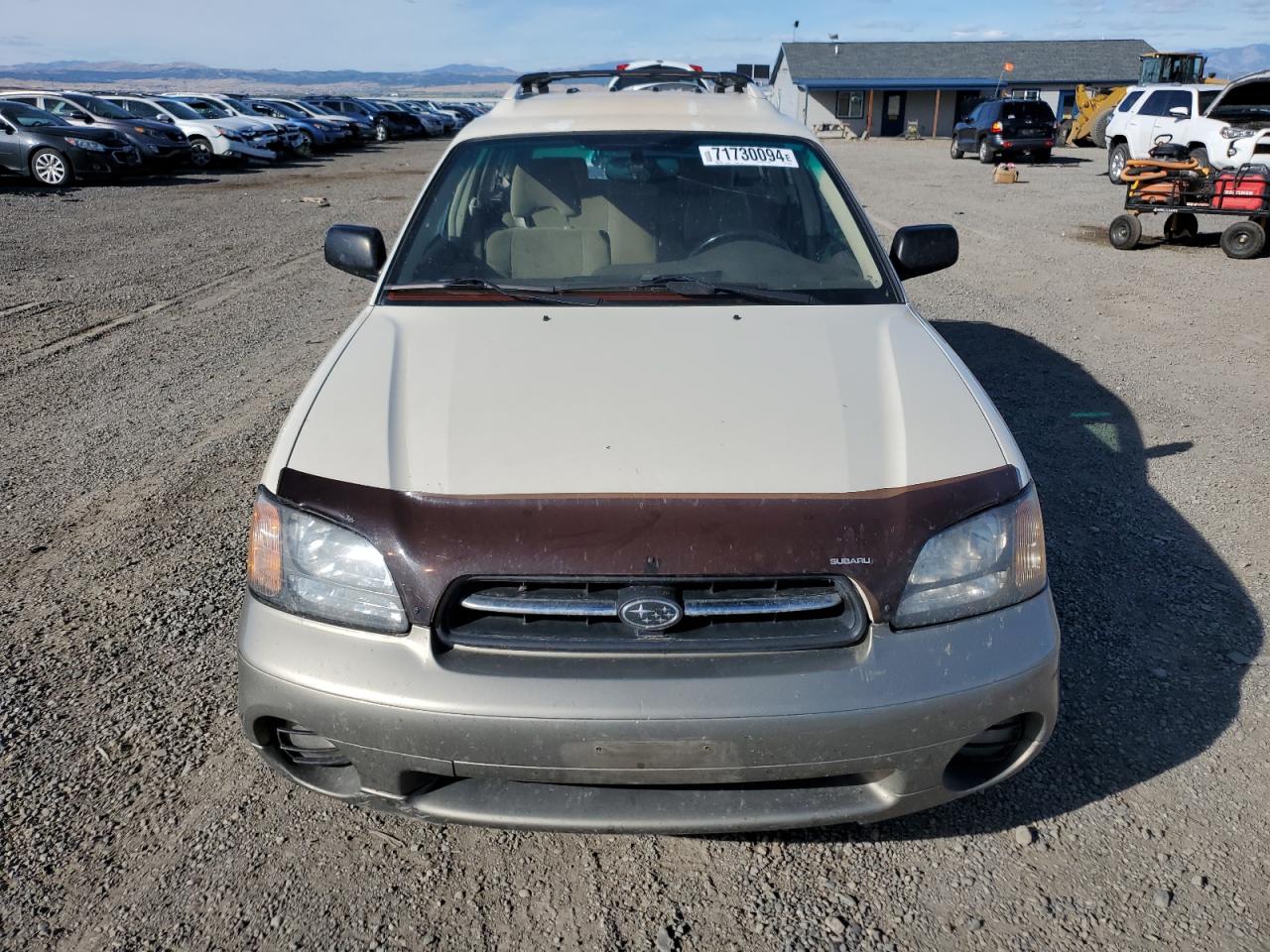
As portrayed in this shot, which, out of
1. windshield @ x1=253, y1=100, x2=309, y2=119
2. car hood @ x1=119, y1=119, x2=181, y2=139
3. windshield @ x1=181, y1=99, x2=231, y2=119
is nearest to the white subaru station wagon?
car hood @ x1=119, y1=119, x2=181, y2=139

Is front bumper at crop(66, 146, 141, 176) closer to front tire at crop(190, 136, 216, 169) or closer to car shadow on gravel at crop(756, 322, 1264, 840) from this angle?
front tire at crop(190, 136, 216, 169)

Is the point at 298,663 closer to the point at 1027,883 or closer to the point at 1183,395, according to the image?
the point at 1027,883

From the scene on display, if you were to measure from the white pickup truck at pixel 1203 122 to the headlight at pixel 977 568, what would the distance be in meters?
11.7

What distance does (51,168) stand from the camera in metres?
17.4

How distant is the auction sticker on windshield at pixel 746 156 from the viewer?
11.8ft

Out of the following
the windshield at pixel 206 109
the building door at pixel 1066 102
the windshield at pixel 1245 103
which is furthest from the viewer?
the building door at pixel 1066 102

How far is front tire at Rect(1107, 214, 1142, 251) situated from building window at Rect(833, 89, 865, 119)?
46.0 m

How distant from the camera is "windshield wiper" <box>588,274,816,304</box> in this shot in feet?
10.0

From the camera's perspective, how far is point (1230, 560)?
12.6 ft

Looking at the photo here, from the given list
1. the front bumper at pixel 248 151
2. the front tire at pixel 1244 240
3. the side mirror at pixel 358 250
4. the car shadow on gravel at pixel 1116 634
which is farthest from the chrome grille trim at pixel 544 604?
the front bumper at pixel 248 151

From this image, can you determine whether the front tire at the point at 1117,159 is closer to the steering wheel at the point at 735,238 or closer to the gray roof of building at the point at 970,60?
the steering wheel at the point at 735,238

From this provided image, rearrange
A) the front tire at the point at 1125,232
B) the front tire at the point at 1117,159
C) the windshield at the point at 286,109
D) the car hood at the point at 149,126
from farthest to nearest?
the windshield at the point at 286,109 → the car hood at the point at 149,126 → the front tire at the point at 1117,159 → the front tire at the point at 1125,232

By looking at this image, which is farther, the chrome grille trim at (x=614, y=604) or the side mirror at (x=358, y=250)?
the side mirror at (x=358, y=250)

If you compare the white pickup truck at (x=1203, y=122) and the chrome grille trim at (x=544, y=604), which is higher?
the white pickup truck at (x=1203, y=122)
